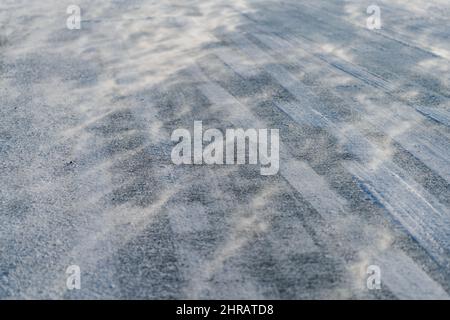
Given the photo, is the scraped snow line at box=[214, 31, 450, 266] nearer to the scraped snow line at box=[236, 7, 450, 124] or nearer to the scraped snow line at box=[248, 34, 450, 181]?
the scraped snow line at box=[248, 34, 450, 181]

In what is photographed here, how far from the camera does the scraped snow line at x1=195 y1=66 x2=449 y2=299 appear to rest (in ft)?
11.8

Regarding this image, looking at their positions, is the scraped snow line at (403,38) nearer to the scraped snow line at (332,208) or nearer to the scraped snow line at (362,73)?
the scraped snow line at (362,73)

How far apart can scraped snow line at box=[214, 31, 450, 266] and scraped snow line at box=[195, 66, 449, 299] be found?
301mm

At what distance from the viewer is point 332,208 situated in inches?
178

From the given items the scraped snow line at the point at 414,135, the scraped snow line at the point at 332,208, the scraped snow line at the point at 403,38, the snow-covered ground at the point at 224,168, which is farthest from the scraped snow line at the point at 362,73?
the scraped snow line at the point at 332,208

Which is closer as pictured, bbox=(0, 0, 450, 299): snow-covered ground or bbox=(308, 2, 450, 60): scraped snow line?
bbox=(0, 0, 450, 299): snow-covered ground

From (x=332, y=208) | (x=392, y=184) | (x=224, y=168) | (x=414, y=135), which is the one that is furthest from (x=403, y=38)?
(x=332, y=208)

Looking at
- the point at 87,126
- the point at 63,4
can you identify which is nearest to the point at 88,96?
the point at 87,126

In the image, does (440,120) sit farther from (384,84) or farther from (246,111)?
(246,111)

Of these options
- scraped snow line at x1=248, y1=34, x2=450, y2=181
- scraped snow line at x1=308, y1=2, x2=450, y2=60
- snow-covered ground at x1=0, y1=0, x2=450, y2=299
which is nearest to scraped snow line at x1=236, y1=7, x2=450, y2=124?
snow-covered ground at x1=0, y1=0, x2=450, y2=299

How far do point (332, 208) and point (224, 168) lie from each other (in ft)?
4.00

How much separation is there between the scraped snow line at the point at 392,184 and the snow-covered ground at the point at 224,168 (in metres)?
0.02

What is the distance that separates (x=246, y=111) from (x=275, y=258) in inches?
115

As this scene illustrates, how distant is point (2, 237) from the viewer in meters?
4.13
